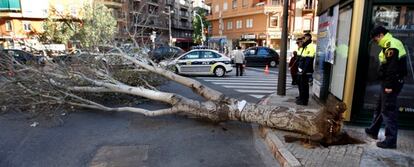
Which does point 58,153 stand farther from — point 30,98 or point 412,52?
point 412,52

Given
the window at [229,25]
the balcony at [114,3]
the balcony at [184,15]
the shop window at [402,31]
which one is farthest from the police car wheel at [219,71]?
the balcony at [184,15]

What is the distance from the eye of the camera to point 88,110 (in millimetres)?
7957

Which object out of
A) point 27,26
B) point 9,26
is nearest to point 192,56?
point 27,26

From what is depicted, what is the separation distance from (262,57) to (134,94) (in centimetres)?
1632

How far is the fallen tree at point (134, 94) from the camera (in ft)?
16.8

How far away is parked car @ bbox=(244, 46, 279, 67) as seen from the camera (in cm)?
2256

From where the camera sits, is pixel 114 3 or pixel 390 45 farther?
pixel 114 3

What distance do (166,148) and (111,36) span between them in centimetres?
571

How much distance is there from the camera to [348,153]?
4.43 metres

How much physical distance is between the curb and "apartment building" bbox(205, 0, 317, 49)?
109 feet

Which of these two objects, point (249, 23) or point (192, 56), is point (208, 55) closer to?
point (192, 56)

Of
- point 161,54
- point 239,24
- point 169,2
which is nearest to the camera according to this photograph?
point 161,54

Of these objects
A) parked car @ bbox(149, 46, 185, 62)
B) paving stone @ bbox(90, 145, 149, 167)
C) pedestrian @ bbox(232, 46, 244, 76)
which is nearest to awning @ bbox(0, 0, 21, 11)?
parked car @ bbox(149, 46, 185, 62)

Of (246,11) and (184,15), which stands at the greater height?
(184,15)
